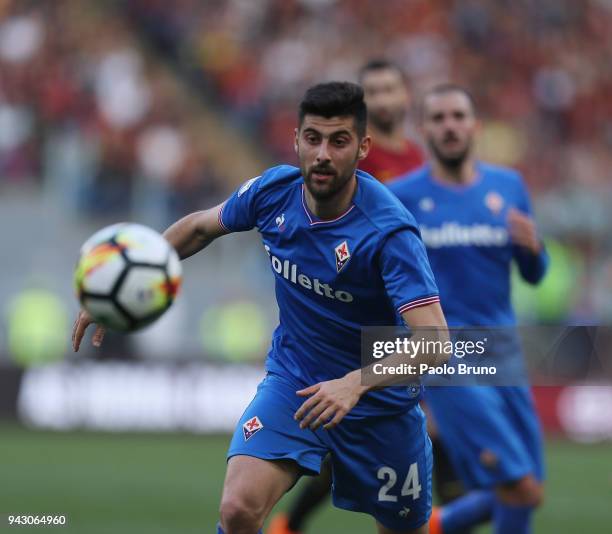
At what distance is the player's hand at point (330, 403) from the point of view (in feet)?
15.7

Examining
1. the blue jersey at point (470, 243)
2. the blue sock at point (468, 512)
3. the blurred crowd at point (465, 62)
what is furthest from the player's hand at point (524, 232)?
the blurred crowd at point (465, 62)

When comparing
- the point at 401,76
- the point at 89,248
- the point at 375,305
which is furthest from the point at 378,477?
the point at 401,76

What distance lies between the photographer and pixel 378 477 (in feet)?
18.0

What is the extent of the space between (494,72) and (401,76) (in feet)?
37.9

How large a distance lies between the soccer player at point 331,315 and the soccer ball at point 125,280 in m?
0.48

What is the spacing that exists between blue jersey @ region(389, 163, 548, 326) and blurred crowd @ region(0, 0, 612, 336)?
307 inches

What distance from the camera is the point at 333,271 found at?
5285mm

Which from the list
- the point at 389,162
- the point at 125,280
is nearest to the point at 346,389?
the point at 125,280

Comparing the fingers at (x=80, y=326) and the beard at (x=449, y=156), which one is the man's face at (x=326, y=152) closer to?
the fingers at (x=80, y=326)

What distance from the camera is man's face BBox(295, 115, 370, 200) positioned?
203 inches

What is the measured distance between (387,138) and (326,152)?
2877 millimetres

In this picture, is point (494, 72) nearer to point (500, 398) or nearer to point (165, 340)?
point (165, 340)

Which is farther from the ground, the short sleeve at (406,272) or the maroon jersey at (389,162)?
the maroon jersey at (389,162)

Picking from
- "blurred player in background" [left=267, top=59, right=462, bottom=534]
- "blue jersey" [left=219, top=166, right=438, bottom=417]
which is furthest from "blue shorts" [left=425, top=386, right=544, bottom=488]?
"blue jersey" [left=219, top=166, right=438, bottom=417]
